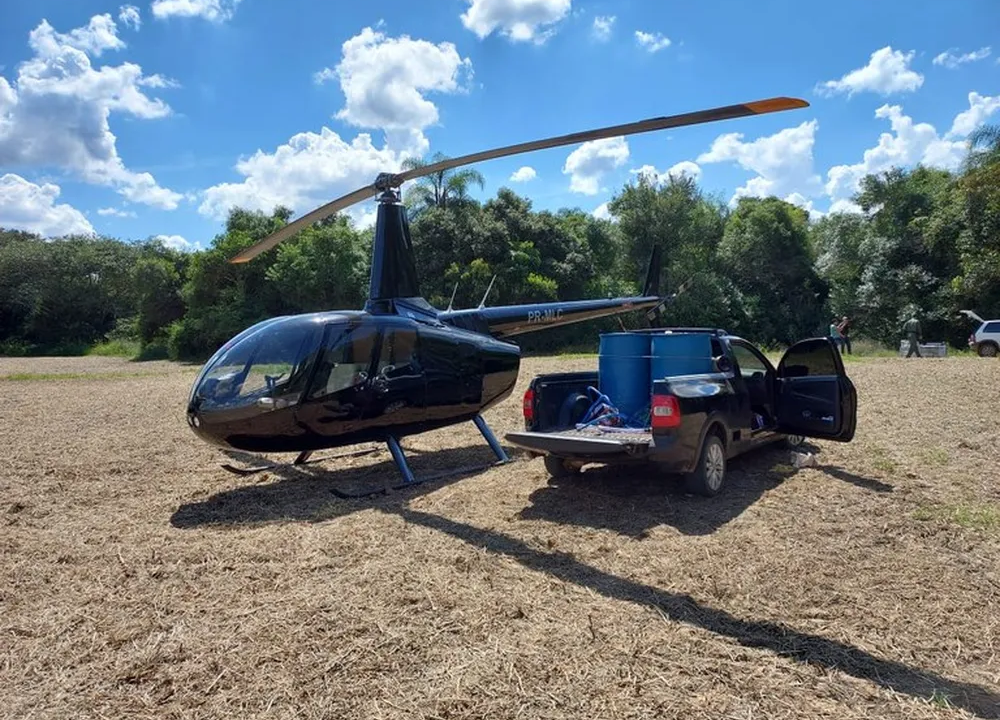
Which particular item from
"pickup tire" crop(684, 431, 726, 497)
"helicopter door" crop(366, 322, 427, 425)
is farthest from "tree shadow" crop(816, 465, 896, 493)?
"helicopter door" crop(366, 322, 427, 425)

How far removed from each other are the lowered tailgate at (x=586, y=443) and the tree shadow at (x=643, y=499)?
0.47 m

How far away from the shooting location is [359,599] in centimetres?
412

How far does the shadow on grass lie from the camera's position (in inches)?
126

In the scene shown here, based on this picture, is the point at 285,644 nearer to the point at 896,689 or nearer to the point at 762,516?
the point at 896,689

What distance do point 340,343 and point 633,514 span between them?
332 cm

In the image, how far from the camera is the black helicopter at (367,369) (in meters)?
6.48

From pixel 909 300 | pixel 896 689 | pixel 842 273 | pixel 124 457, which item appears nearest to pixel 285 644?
pixel 896 689

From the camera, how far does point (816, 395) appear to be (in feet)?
23.1

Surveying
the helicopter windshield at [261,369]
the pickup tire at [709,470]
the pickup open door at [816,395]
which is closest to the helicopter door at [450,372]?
the helicopter windshield at [261,369]

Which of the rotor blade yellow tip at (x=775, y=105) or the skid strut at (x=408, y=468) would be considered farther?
the skid strut at (x=408, y=468)

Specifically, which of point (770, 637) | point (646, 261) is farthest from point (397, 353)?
point (646, 261)

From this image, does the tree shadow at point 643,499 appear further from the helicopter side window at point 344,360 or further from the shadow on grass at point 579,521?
the helicopter side window at point 344,360

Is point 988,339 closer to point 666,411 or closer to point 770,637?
point 666,411

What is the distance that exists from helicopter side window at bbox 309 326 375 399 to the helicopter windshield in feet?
0.49
